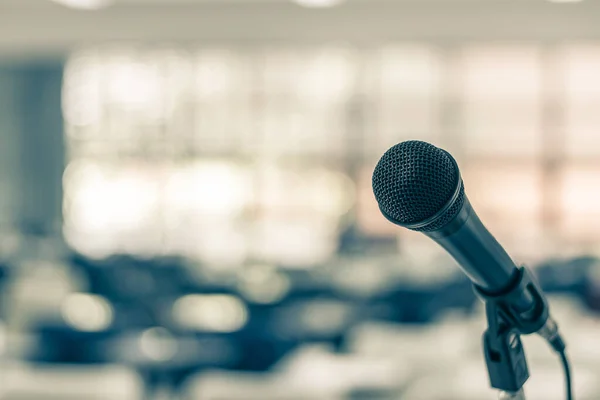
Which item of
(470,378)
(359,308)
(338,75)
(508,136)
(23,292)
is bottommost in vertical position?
(470,378)

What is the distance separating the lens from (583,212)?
10438 millimetres

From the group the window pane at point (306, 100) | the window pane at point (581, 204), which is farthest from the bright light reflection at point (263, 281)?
the window pane at point (581, 204)

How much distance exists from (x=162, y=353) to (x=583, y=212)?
7.35 m

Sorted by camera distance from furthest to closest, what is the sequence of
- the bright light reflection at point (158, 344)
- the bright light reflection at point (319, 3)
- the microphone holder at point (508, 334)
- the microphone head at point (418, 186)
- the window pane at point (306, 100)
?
the window pane at point (306, 100) < the bright light reflection at point (319, 3) < the bright light reflection at point (158, 344) < the microphone holder at point (508, 334) < the microphone head at point (418, 186)

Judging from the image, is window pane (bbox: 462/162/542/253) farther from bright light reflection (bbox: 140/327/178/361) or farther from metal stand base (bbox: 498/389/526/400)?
metal stand base (bbox: 498/389/526/400)

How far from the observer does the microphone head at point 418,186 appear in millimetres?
778

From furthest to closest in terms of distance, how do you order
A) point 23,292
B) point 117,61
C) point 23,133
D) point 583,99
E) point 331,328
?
point 23,133 → point 117,61 → point 583,99 → point 23,292 → point 331,328

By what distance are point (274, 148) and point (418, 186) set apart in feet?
32.5

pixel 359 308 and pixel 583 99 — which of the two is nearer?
pixel 359 308

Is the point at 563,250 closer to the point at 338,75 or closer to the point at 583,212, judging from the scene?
the point at 583,212

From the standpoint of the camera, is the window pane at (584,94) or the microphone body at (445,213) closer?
the microphone body at (445,213)

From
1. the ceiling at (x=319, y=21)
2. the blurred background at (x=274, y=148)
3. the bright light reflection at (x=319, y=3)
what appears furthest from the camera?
the ceiling at (x=319, y=21)

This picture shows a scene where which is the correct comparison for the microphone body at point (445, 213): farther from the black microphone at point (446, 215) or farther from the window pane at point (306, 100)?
the window pane at point (306, 100)

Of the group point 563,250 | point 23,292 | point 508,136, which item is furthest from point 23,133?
point 563,250
